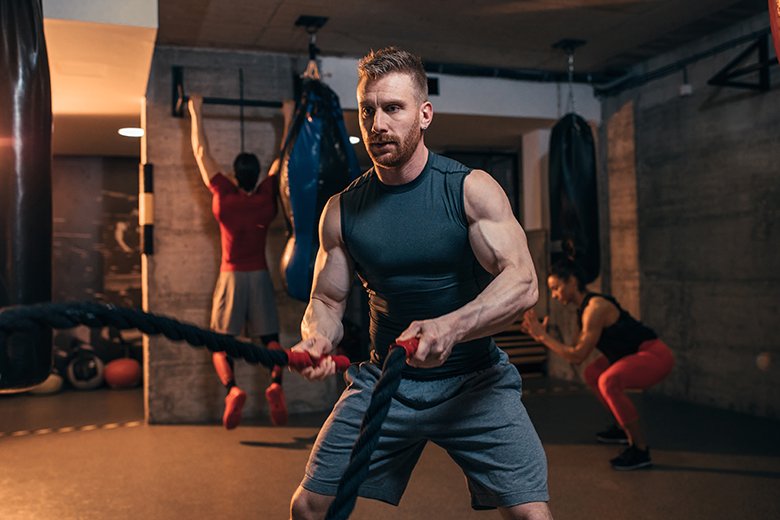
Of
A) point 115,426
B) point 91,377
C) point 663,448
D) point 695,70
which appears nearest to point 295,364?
point 663,448

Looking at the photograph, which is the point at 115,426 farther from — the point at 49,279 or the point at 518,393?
the point at 518,393

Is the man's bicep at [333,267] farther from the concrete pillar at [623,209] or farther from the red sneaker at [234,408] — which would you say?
the concrete pillar at [623,209]

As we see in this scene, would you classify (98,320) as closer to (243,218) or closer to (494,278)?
(494,278)

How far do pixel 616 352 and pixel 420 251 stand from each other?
7.86 ft

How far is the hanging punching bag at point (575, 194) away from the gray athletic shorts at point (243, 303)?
207 cm

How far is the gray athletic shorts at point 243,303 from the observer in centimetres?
461

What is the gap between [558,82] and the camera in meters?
6.00

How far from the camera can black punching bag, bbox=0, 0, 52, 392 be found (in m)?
1.72

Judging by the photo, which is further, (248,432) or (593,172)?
(593,172)

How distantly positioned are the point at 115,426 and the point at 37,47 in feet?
11.7

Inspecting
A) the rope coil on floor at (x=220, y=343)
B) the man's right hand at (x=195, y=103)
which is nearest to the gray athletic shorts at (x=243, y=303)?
the man's right hand at (x=195, y=103)

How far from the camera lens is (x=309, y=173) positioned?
166 inches

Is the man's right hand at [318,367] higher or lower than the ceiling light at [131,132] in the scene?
lower

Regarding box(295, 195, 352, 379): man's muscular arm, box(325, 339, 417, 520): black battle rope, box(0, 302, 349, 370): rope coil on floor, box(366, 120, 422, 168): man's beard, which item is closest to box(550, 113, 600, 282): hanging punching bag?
box(295, 195, 352, 379): man's muscular arm
